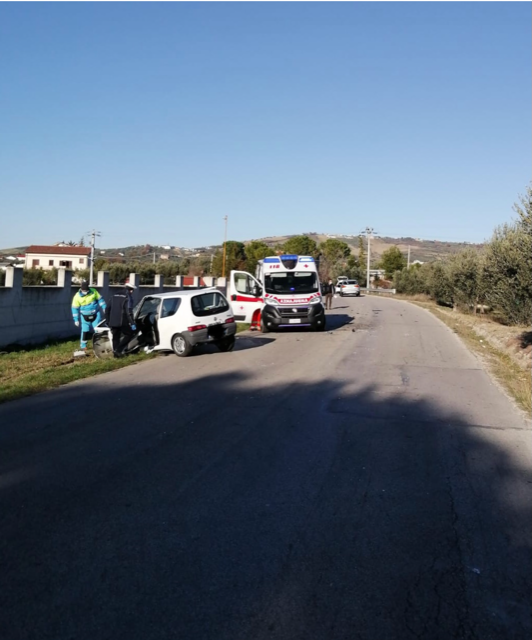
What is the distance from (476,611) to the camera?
3781mm

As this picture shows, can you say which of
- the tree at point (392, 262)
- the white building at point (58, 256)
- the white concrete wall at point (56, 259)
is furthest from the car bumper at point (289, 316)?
the tree at point (392, 262)

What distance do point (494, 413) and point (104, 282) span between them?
56.0ft

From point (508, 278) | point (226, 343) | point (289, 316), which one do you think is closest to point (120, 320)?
point (226, 343)

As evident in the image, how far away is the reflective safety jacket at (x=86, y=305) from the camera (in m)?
16.2

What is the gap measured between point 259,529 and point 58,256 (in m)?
77.3

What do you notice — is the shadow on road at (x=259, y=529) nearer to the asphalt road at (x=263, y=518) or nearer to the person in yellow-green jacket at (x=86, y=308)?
the asphalt road at (x=263, y=518)

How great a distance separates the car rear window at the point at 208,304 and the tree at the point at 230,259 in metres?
44.4

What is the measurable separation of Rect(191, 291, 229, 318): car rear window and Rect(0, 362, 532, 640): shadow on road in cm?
705

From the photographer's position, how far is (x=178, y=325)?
15.5 metres

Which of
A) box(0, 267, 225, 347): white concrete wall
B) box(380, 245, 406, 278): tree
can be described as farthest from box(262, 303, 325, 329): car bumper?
box(380, 245, 406, 278): tree

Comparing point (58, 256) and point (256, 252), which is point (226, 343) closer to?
point (58, 256)

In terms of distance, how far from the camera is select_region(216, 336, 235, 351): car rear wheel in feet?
53.8

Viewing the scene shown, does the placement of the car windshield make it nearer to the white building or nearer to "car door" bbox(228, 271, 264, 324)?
"car door" bbox(228, 271, 264, 324)

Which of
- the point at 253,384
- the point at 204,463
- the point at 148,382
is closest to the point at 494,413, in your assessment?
the point at 253,384
